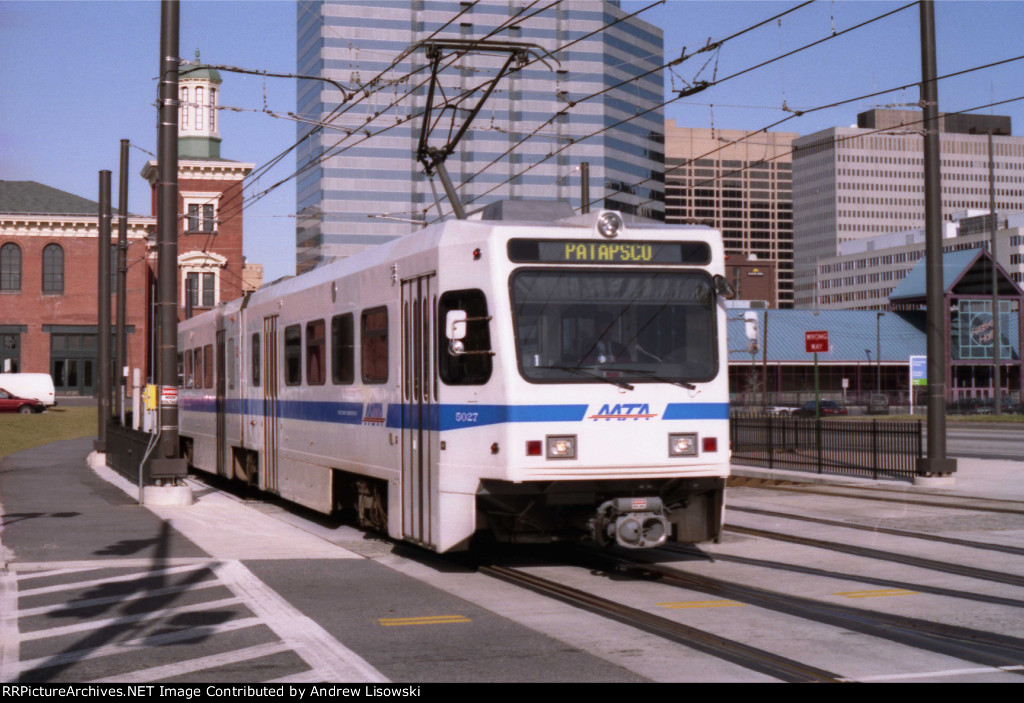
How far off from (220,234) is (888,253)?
122229 mm

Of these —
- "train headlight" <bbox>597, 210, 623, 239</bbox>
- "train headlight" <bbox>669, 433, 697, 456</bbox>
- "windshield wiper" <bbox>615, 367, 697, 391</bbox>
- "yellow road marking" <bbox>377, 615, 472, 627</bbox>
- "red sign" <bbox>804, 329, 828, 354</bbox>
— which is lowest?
"yellow road marking" <bbox>377, 615, 472, 627</bbox>

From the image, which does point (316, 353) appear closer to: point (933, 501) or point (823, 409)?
point (933, 501)

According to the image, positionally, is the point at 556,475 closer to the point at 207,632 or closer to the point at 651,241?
the point at 651,241

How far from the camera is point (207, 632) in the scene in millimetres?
8914

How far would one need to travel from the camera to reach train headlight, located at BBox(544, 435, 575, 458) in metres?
11.0

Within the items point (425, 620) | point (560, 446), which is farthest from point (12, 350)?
point (425, 620)

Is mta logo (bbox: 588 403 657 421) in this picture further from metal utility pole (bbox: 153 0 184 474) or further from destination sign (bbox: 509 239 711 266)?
metal utility pole (bbox: 153 0 184 474)

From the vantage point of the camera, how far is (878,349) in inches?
3499

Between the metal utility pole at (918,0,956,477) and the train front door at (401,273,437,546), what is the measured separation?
1280 centimetres

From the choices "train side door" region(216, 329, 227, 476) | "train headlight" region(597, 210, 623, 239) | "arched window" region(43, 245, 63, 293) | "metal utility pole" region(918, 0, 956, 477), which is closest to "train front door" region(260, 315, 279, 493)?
"train side door" region(216, 329, 227, 476)

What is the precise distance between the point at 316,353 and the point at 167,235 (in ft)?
16.9

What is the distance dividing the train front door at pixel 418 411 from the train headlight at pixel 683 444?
2204 millimetres

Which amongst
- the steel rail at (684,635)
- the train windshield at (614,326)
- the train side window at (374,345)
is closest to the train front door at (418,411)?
the train side window at (374,345)
